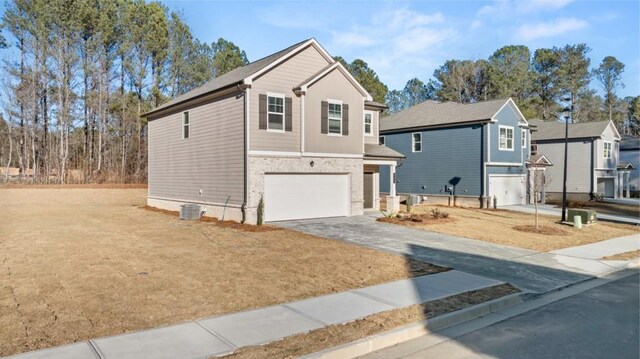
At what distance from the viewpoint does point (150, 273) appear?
28.9 ft

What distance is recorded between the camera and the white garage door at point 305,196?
1784 centimetres

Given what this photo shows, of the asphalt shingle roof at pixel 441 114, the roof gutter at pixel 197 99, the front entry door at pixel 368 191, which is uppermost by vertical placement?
the asphalt shingle roof at pixel 441 114

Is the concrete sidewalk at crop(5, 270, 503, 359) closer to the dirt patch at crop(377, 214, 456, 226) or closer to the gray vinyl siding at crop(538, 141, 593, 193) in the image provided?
the dirt patch at crop(377, 214, 456, 226)

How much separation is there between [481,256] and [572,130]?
32192 millimetres

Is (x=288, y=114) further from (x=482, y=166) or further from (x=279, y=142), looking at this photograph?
(x=482, y=166)

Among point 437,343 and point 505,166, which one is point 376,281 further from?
point 505,166

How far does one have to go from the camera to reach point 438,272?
9648 mm

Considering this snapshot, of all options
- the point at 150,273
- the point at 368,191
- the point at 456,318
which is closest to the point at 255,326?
the point at 456,318

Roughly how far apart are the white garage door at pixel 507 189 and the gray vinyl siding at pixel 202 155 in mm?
17806

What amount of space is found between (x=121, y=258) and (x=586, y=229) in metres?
17.4

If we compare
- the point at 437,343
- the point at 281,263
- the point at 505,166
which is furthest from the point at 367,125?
the point at 437,343

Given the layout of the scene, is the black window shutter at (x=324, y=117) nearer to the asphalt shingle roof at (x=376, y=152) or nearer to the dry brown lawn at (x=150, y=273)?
the asphalt shingle roof at (x=376, y=152)

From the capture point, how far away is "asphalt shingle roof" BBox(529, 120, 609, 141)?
3595cm

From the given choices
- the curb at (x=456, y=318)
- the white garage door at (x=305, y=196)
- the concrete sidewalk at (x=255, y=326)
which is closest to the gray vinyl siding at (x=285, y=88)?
the white garage door at (x=305, y=196)
